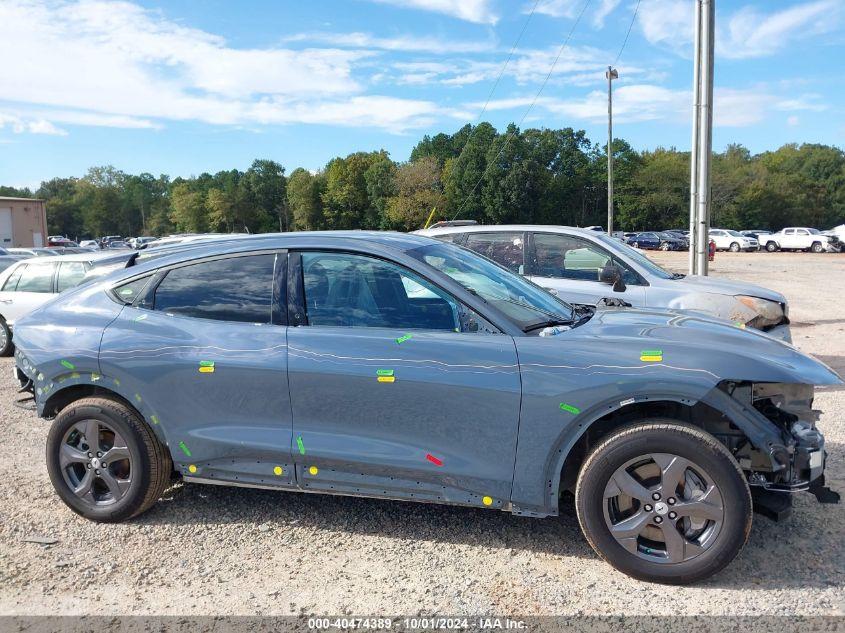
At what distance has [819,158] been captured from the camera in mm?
88500

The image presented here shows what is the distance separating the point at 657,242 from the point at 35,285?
50.0 meters

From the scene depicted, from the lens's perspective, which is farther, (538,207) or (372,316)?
(538,207)

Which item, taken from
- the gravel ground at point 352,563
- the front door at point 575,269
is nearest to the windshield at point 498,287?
the gravel ground at point 352,563

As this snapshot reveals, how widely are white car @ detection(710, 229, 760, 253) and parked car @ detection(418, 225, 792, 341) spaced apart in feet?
141

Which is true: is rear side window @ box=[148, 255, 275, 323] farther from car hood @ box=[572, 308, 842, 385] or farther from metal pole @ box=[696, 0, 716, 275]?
metal pole @ box=[696, 0, 716, 275]

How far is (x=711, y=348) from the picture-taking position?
11.1 feet

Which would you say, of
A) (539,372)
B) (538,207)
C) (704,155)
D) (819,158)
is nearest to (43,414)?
(539,372)

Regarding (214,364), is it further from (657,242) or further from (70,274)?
(657,242)

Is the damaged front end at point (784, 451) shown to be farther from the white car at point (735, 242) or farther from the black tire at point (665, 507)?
the white car at point (735, 242)

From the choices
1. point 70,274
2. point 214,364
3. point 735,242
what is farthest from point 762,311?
point 735,242

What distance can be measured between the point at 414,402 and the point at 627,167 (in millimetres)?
88209

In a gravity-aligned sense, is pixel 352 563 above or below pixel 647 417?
below

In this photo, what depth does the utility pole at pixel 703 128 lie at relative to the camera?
11.1m

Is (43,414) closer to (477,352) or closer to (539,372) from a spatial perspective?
(477,352)
